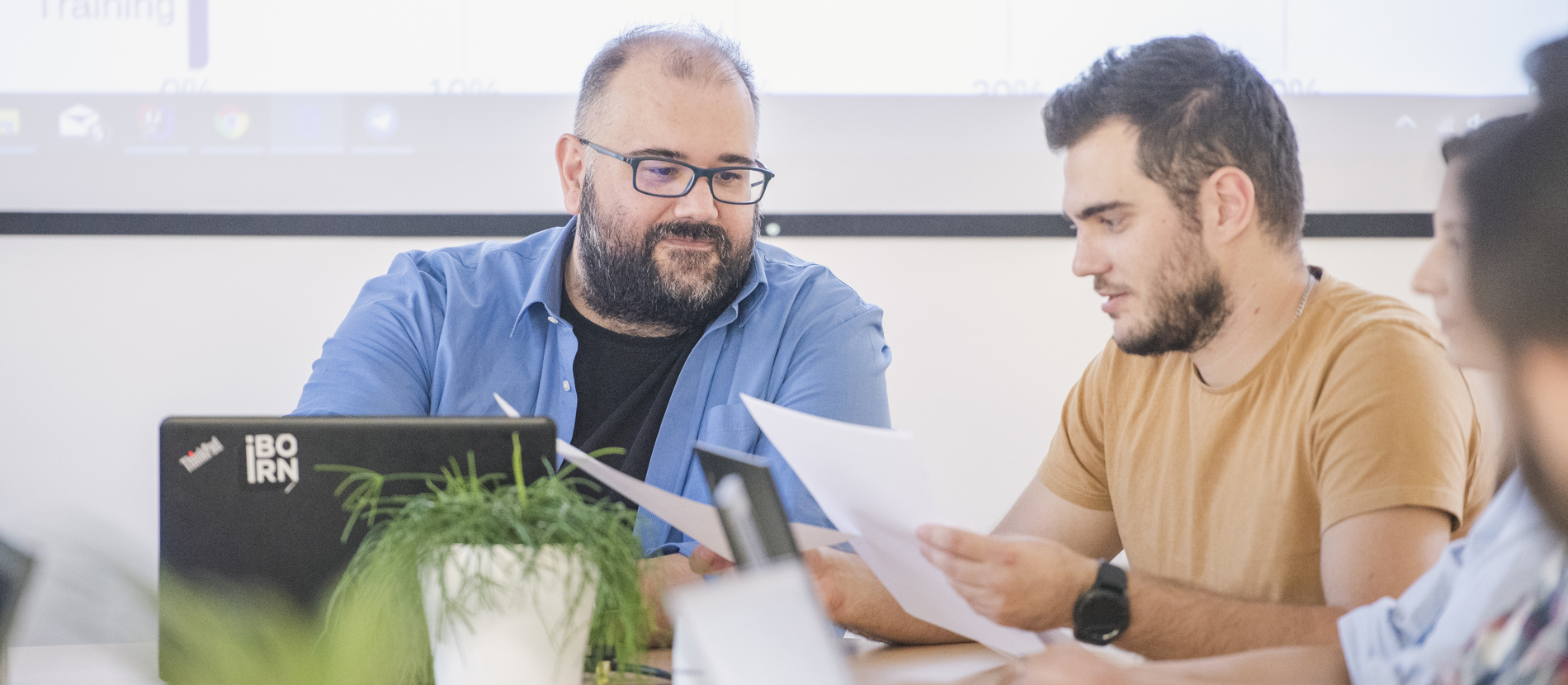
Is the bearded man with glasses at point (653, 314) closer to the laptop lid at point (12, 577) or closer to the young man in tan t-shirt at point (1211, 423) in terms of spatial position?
the young man in tan t-shirt at point (1211, 423)

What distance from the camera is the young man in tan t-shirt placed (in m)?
1.14

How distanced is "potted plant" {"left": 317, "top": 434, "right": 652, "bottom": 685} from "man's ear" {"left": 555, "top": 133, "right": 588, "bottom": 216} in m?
1.12

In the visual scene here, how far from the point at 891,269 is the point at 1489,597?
178cm

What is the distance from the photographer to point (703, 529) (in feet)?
3.57

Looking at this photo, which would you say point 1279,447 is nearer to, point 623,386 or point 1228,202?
point 1228,202

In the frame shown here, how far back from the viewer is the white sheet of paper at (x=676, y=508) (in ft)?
3.24

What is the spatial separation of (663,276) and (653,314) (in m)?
0.07

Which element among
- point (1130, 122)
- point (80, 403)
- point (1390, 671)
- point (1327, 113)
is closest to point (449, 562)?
point (1390, 671)

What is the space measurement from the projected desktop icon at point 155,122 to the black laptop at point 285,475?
1.66m

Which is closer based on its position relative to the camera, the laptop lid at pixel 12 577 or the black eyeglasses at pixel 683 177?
the laptop lid at pixel 12 577

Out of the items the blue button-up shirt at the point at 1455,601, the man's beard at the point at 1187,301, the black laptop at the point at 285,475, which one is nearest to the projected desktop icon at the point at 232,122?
the black laptop at the point at 285,475

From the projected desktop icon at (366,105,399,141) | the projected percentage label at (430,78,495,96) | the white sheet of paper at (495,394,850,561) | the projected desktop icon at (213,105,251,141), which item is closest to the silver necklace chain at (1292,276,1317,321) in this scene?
the white sheet of paper at (495,394,850,561)

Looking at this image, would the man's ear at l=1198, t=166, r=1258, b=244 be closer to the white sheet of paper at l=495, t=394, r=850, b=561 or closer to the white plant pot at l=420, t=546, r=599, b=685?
the white sheet of paper at l=495, t=394, r=850, b=561

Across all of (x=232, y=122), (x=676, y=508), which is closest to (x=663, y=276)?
(x=676, y=508)
